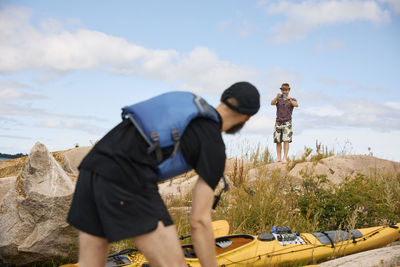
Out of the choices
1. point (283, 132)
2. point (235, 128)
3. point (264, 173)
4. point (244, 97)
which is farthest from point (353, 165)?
point (244, 97)

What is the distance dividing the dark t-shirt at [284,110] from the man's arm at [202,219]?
8945mm

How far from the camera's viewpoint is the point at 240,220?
5766 mm

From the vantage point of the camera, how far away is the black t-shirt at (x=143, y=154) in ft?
7.25

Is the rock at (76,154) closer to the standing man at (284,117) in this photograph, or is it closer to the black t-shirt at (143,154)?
the standing man at (284,117)

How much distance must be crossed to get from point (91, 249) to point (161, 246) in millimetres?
469

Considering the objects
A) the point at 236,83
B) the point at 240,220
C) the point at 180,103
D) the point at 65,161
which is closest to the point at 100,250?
the point at 180,103

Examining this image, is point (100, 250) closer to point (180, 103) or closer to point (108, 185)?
point (108, 185)

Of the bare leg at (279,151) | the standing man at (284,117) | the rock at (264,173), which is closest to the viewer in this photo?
the rock at (264,173)

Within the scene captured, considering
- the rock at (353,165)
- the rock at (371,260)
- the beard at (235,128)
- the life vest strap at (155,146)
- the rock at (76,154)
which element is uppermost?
the beard at (235,128)

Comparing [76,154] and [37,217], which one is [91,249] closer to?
[37,217]

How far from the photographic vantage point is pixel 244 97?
100 inches

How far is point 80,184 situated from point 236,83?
1.17 metres

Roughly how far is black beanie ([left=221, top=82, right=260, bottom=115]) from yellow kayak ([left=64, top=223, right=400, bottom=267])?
2202mm

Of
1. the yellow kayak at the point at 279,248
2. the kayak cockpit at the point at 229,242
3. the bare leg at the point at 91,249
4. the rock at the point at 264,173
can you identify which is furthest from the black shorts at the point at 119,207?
the rock at the point at 264,173
